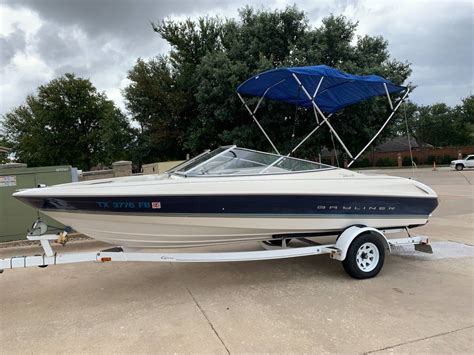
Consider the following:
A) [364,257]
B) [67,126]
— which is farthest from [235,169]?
[67,126]

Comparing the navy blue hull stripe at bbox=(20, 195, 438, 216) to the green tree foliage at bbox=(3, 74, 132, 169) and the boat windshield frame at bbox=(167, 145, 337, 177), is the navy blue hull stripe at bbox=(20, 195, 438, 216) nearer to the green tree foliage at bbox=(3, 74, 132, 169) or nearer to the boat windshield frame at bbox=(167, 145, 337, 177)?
the boat windshield frame at bbox=(167, 145, 337, 177)

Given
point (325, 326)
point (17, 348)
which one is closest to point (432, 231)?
point (325, 326)

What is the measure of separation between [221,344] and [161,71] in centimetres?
1158

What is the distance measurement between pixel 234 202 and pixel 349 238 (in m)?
1.59

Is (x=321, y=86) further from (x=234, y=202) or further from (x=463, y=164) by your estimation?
(x=463, y=164)

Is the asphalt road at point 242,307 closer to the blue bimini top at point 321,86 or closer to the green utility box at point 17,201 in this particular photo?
the green utility box at point 17,201

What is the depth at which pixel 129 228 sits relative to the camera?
4.20 metres

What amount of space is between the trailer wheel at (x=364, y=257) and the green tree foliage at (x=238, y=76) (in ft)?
16.2

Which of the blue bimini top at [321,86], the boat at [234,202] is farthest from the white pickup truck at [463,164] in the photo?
the boat at [234,202]

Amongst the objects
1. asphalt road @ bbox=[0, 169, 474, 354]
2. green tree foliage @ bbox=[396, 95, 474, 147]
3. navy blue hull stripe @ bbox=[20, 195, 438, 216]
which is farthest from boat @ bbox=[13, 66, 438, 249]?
green tree foliage @ bbox=[396, 95, 474, 147]

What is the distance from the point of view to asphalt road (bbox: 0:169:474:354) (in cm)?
320

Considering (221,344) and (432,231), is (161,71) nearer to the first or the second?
(432,231)

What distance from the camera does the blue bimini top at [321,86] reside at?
536cm

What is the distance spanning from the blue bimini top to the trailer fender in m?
2.25
